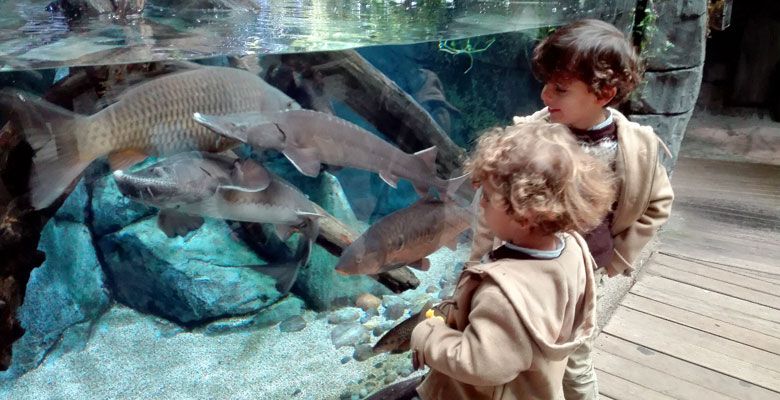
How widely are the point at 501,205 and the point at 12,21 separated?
3.08 metres

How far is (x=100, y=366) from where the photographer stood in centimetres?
249

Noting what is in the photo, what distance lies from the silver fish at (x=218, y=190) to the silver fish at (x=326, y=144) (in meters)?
0.11

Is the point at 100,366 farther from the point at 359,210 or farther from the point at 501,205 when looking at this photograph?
the point at 501,205

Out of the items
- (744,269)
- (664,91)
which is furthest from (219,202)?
(744,269)

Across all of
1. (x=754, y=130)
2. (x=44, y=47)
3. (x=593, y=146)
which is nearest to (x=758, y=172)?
(x=754, y=130)

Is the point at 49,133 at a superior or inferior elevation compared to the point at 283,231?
superior

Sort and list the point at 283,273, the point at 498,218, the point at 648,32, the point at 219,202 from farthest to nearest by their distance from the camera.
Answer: the point at 648,32
the point at 283,273
the point at 219,202
the point at 498,218

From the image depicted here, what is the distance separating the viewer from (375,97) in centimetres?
263

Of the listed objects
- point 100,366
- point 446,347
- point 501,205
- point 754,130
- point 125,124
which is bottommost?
point 754,130

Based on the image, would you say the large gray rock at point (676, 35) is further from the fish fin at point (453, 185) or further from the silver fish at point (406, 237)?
the silver fish at point (406, 237)

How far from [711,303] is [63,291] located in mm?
3629

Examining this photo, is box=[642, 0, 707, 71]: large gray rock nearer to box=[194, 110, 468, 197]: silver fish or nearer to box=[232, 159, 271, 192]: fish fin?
box=[194, 110, 468, 197]: silver fish

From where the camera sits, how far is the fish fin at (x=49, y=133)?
1832 mm

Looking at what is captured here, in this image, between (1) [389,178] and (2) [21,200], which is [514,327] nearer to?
(1) [389,178]
